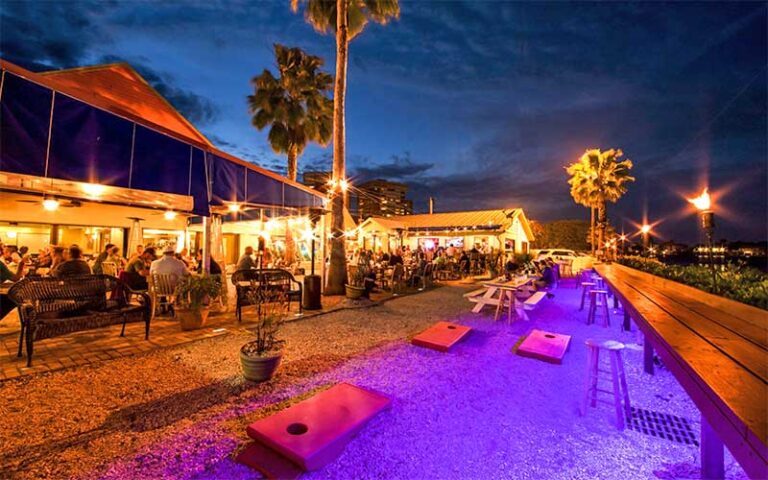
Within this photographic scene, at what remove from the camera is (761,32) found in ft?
25.7

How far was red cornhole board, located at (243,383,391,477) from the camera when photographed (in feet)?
8.41

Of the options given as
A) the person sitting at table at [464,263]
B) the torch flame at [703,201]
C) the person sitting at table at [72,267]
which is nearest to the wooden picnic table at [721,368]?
the torch flame at [703,201]

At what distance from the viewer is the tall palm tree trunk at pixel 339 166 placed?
10.7 metres

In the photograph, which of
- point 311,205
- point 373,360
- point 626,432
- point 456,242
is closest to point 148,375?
point 373,360

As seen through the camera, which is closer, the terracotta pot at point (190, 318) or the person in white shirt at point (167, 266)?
the terracotta pot at point (190, 318)

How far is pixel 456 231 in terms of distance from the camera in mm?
27047

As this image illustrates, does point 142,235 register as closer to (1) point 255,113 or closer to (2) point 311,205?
(1) point 255,113

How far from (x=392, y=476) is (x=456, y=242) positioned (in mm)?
26440

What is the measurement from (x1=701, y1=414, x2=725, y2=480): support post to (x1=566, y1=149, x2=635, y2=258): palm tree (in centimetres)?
2766

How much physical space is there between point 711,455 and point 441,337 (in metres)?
3.73

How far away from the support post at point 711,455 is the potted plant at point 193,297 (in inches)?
275

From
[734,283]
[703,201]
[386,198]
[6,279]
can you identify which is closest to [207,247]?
[6,279]

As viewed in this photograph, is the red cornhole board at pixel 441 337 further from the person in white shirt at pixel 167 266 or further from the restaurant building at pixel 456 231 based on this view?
the restaurant building at pixel 456 231

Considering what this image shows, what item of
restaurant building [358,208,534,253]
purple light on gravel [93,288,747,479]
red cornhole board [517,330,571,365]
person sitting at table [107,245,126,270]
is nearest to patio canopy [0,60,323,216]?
person sitting at table [107,245,126,270]
